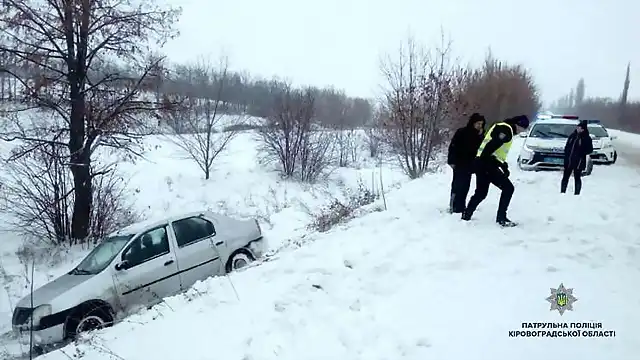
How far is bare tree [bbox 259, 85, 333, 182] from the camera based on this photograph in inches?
1213

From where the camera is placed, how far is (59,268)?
11.1 m

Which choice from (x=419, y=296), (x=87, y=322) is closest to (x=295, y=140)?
(x=87, y=322)

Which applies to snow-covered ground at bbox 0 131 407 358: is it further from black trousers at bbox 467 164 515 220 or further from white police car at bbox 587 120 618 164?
white police car at bbox 587 120 618 164

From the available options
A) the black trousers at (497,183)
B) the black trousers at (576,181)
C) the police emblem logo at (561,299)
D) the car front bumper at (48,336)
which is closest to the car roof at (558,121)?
the black trousers at (576,181)

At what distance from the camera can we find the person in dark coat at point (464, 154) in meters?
7.13

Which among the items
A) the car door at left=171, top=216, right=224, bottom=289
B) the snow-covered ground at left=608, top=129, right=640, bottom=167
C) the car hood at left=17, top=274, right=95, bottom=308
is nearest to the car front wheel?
the car hood at left=17, top=274, right=95, bottom=308

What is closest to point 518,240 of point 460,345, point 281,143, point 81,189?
point 460,345

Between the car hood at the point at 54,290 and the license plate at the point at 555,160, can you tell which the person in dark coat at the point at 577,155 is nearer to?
the license plate at the point at 555,160

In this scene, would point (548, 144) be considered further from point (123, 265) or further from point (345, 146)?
point (345, 146)

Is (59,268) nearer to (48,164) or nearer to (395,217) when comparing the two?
(48,164)

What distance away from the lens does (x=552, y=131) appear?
13688 millimetres

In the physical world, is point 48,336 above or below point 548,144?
below

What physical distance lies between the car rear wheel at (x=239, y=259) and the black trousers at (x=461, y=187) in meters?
3.91

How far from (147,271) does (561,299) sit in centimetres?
601
